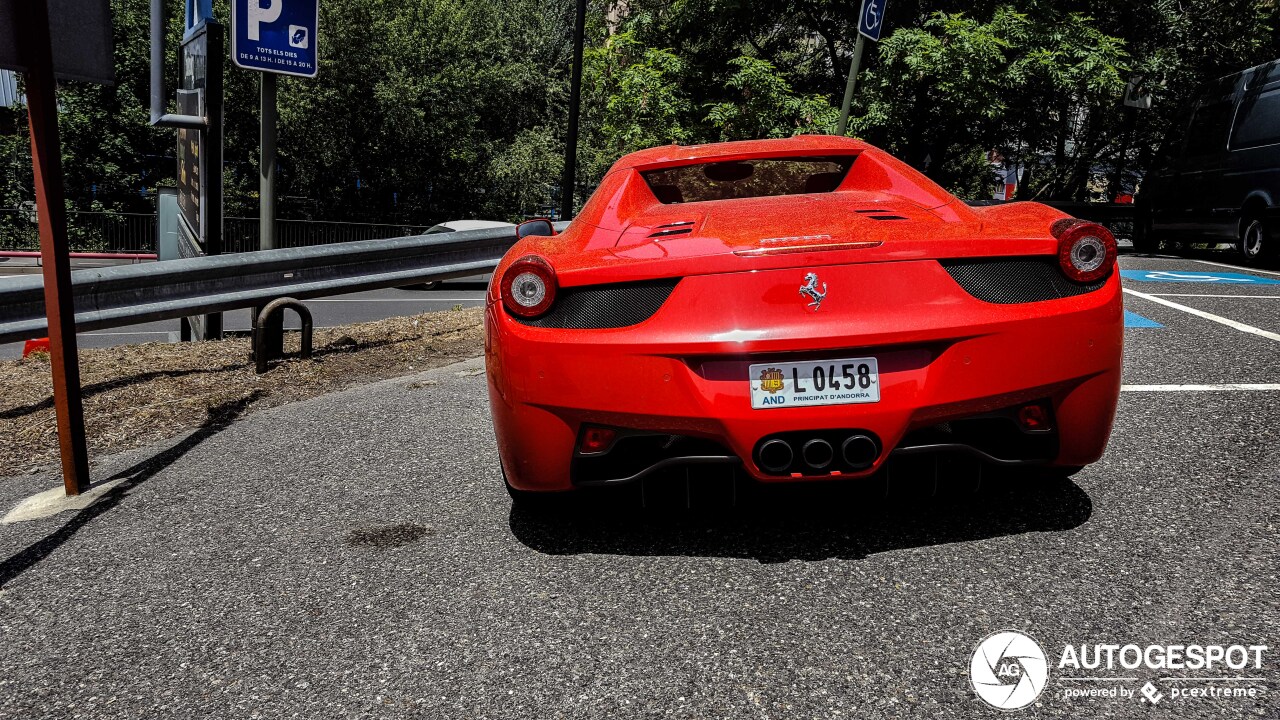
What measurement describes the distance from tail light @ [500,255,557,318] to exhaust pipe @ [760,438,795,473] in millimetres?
765

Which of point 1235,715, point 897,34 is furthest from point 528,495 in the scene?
point 897,34

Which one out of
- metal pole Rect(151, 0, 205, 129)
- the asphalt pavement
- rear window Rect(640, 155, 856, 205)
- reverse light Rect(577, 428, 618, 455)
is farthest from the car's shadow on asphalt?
metal pole Rect(151, 0, 205, 129)

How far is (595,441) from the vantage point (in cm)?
291

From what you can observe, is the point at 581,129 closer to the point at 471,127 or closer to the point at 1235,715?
the point at 471,127

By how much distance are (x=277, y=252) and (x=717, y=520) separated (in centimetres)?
475

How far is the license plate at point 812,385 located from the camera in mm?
2729

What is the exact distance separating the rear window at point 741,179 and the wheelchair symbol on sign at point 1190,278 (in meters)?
8.99

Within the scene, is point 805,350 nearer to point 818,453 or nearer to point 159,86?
point 818,453

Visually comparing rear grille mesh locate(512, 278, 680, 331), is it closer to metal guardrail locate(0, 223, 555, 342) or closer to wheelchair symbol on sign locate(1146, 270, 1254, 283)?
metal guardrail locate(0, 223, 555, 342)

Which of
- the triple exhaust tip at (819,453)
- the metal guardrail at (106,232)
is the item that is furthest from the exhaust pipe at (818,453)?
the metal guardrail at (106,232)

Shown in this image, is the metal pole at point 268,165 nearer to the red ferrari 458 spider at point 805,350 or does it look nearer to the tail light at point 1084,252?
the red ferrari 458 spider at point 805,350

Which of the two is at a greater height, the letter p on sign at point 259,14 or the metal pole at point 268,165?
the letter p on sign at point 259,14

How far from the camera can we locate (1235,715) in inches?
81.1

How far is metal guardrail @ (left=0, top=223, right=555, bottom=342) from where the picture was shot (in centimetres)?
568
